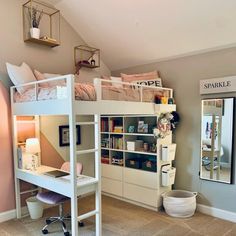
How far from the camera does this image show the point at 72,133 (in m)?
2.35

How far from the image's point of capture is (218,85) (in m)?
3.22

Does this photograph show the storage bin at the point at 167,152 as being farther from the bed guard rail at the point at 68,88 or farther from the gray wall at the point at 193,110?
the bed guard rail at the point at 68,88

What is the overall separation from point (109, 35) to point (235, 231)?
3455 millimetres

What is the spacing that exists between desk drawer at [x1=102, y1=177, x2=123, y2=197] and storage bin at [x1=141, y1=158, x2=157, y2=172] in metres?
0.61

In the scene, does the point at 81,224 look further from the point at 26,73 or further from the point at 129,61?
the point at 129,61

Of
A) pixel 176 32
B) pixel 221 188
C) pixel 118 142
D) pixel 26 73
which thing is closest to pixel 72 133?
pixel 26 73

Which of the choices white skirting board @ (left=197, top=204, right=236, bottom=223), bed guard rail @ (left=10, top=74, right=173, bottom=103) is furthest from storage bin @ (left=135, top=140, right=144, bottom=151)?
white skirting board @ (left=197, top=204, right=236, bottom=223)

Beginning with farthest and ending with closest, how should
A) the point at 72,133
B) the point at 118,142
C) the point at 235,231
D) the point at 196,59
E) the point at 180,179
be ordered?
1. the point at 118,142
2. the point at 180,179
3. the point at 196,59
4. the point at 235,231
5. the point at 72,133

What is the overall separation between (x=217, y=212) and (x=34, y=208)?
264cm

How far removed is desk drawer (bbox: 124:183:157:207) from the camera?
3.57 metres

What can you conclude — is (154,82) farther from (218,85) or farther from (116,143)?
(116,143)

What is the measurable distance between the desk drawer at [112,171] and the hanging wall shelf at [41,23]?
2.32m

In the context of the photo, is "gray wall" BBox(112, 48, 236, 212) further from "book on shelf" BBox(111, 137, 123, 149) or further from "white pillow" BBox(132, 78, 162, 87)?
"book on shelf" BBox(111, 137, 123, 149)

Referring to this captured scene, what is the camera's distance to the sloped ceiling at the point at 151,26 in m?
2.87
